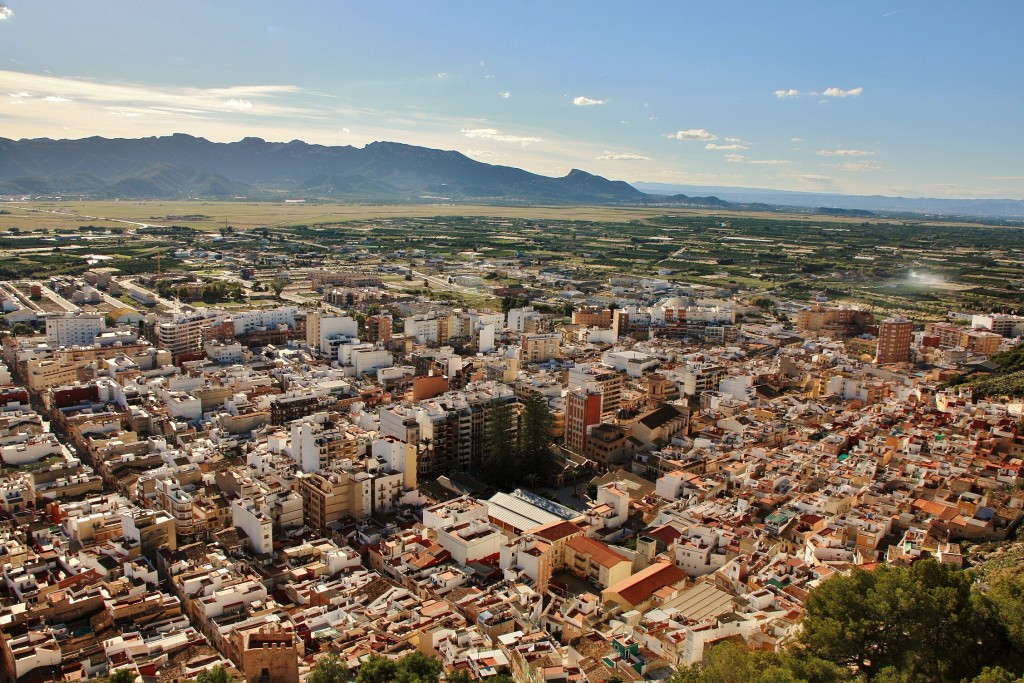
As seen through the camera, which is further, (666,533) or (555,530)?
(666,533)

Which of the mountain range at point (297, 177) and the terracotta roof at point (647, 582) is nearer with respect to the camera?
the terracotta roof at point (647, 582)

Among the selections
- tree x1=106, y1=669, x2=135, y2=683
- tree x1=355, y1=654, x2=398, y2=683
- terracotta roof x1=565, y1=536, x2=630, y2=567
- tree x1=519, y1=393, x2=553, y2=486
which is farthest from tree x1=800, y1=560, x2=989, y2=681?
tree x1=519, y1=393, x2=553, y2=486

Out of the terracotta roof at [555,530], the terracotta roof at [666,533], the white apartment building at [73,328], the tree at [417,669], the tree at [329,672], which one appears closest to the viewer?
the tree at [417,669]

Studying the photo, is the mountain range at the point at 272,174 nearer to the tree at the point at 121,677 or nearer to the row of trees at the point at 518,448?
the row of trees at the point at 518,448

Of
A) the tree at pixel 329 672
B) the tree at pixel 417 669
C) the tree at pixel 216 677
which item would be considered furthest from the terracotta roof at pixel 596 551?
the tree at pixel 216 677

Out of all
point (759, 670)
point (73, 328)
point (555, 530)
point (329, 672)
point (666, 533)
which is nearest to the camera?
point (759, 670)

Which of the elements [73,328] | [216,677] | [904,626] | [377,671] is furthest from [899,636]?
[73,328]

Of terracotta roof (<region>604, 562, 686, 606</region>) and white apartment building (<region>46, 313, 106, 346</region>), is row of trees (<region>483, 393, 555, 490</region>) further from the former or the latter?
white apartment building (<region>46, 313, 106, 346</region>)

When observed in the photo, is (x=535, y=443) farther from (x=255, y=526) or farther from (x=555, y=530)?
(x=255, y=526)
